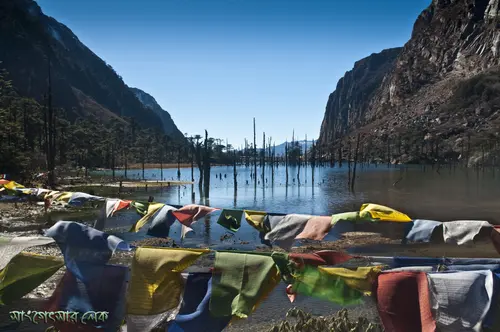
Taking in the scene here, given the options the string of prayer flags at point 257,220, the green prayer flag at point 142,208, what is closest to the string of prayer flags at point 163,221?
the green prayer flag at point 142,208

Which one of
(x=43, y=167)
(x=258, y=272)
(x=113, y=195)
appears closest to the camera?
(x=258, y=272)

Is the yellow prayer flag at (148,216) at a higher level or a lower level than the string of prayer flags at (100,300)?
higher

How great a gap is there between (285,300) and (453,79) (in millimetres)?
156110

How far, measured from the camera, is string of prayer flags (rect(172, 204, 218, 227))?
16.9ft

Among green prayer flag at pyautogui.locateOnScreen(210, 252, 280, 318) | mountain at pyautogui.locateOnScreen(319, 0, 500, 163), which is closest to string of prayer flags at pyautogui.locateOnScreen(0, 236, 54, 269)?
green prayer flag at pyautogui.locateOnScreen(210, 252, 280, 318)

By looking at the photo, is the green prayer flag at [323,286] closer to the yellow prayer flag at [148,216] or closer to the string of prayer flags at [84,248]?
the string of prayer flags at [84,248]

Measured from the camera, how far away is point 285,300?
9.63m

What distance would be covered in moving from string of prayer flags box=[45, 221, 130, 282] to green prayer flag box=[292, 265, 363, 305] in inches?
75.9

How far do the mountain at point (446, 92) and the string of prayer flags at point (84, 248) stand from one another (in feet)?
299

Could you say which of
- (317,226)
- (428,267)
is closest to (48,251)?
(317,226)

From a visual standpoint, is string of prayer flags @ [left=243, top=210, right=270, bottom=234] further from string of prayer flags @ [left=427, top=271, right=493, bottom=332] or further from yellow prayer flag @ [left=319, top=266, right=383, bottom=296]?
string of prayer flags @ [left=427, top=271, right=493, bottom=332]

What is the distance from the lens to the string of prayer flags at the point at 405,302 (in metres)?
3.56

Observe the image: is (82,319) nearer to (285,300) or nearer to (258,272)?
(258,272)

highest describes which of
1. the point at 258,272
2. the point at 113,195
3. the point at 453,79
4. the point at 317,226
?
the point at 453,79
